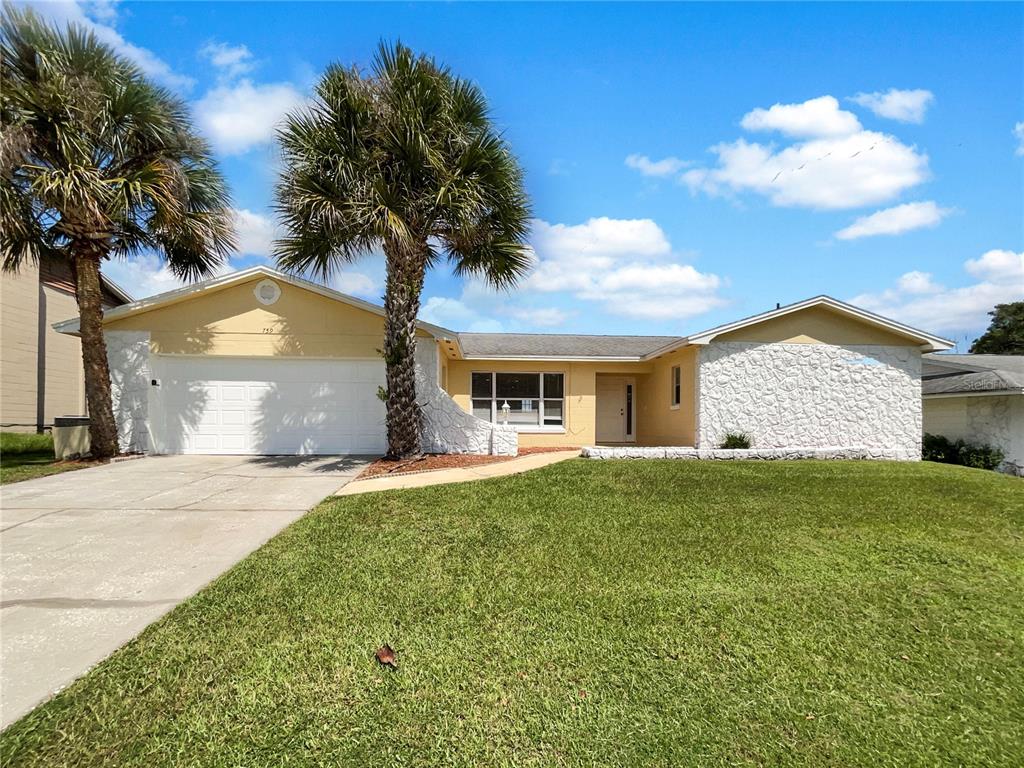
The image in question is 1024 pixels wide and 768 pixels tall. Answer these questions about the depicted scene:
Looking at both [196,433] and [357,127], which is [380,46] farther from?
[196,433]

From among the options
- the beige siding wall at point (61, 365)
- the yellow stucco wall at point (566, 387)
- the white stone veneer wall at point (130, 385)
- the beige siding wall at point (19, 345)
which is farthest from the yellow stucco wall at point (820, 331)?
the beige siding wall at point (61, 365)

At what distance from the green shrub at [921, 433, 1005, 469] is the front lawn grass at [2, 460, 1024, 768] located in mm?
11238

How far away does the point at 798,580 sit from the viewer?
4773 mm

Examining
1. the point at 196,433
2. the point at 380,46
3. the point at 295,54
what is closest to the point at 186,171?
the point at 295,54

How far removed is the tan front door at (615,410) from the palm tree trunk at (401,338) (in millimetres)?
9024

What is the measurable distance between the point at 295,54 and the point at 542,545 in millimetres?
9765

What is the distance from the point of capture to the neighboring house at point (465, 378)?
41.3ft

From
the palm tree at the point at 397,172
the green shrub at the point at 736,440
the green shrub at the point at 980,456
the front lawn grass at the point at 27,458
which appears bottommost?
the green shrub at the point at 980,456

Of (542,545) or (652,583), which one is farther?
(542,545)

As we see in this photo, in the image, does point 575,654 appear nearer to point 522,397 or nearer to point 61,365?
point 522,397

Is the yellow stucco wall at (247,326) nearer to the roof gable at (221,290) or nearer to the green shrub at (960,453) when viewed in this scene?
the roof gable at (221,290)

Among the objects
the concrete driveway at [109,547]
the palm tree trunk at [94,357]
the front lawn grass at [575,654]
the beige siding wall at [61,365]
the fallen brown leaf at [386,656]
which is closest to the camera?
the front lawn grass at [575,654]

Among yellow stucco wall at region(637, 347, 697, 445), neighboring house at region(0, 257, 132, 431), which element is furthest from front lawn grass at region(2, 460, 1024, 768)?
neighboring house at region(0, 257, 132, 431)

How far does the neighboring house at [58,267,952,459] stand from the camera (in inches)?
496
